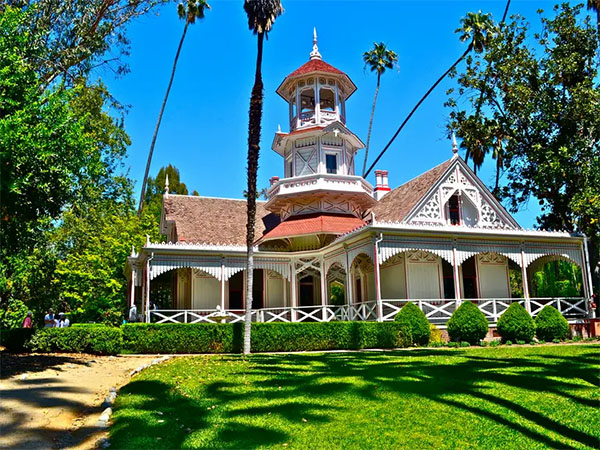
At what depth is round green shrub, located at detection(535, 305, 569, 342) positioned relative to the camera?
21031 millimetres

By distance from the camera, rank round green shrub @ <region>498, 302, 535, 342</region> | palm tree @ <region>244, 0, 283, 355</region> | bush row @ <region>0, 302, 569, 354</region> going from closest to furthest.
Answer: bush row @ <region>0, 302, 569, 354</region>
palm tree @ <region>244, 0, 283, 355</region>
round green shrub @ <region>498, 302, 535, 342</region>

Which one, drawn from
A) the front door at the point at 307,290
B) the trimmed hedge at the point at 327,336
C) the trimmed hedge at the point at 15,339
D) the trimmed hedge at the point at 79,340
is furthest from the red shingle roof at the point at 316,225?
the trimmed hedge at the point at 15,339

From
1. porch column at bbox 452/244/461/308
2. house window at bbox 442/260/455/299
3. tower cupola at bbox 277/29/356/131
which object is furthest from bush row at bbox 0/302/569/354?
tower cupola at bbox 277/29/356/131

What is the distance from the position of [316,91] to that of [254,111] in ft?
41.9

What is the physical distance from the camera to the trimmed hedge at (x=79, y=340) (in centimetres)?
1725

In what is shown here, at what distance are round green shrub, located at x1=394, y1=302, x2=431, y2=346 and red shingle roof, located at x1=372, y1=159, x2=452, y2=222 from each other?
615 centimetres

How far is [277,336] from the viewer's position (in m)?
19.0

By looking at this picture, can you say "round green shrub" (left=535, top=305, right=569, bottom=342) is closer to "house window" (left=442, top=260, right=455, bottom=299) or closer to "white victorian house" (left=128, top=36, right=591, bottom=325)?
"white victorian house" (left=128, top=36, right=591, bottom=325)

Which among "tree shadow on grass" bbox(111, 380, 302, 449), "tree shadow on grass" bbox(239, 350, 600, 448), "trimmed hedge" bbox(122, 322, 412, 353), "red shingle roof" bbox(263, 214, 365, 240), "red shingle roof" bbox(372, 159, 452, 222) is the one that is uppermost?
"red shingle roof" bbox(372, 159, 452, 222)

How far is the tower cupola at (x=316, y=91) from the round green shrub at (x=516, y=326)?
14781 mm

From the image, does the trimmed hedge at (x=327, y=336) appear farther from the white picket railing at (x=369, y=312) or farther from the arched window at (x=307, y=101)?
the arched window at (x=307, y=101)

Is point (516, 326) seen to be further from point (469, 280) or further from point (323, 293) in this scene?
point (323, 293)

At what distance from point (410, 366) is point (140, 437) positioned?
7106 millimetres

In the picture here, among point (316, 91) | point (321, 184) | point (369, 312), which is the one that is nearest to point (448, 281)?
point (369, 312)
